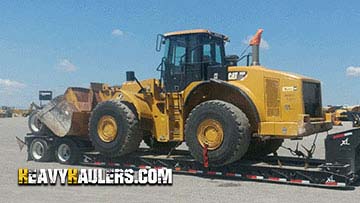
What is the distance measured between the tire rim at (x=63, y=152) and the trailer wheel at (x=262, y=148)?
5.30m

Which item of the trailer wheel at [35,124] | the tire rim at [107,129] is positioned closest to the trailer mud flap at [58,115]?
the trailer wheel at [35,124]

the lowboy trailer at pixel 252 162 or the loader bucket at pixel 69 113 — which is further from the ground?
the loader bucket at pixel 69 113

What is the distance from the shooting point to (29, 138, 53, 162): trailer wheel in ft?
45.3

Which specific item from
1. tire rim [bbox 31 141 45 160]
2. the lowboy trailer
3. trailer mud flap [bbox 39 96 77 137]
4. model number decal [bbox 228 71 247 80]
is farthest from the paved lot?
tire rim [bbox 31 141 45 160]

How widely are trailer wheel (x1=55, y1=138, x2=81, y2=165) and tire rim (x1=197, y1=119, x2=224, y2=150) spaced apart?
4430mm

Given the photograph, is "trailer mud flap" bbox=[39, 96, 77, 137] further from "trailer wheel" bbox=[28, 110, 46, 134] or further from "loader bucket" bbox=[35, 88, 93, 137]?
"trailer wheel" bbox=[28, 110, 46, 134]

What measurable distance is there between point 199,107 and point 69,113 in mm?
4615

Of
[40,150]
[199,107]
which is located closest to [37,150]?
[40,150]

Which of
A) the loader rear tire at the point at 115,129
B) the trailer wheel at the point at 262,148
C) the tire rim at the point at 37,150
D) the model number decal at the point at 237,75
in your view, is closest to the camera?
the model number decal at the point at 237,75

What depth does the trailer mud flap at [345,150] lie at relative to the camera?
29.9ft

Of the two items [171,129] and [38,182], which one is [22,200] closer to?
[38,182]

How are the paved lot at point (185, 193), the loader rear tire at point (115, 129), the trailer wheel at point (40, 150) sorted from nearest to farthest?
the paved lot at point (185, 193), the loader rear tire at point (115, 129), the trailer wheel at point (40, 150)

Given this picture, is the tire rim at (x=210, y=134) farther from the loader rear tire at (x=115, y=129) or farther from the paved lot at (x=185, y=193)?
the loader rear tire at (x=115, y=129)

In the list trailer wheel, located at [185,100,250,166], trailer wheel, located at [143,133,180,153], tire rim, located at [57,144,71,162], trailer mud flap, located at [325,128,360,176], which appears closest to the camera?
trailer mud flap, located at [325,128,360,176]
